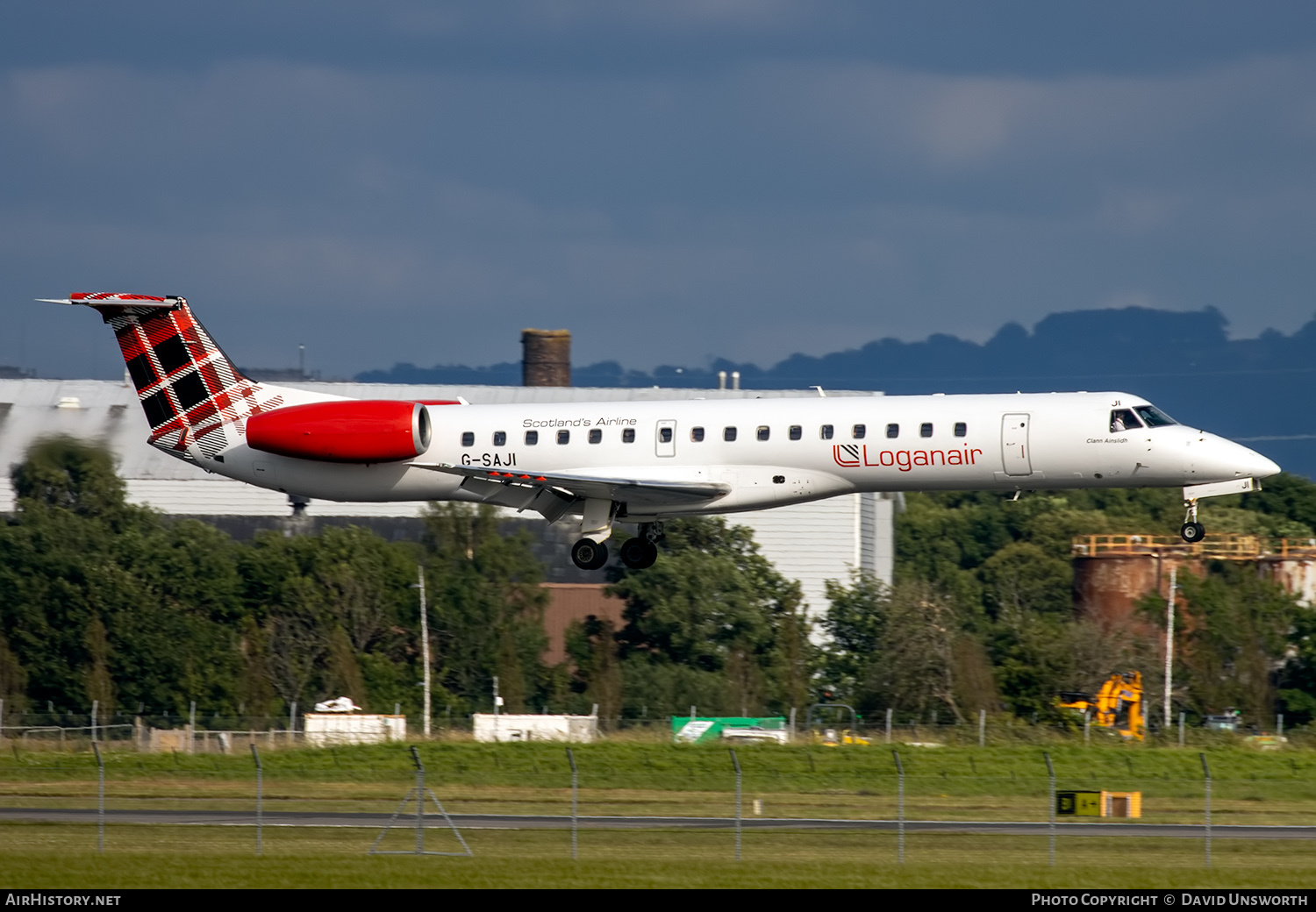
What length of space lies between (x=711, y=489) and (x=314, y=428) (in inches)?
335

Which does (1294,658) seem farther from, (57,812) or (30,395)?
(30,395)

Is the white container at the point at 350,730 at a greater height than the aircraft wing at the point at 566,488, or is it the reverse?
the aircraft wing at the point at 566,488

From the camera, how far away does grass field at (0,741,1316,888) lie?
83.6 feet

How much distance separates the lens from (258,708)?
61.2 metres

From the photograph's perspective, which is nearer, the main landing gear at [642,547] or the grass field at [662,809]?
the grass field at [662,809]

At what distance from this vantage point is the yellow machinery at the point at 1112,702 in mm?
56000

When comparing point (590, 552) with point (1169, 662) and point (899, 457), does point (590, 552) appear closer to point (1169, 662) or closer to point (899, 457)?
point (899, 457)

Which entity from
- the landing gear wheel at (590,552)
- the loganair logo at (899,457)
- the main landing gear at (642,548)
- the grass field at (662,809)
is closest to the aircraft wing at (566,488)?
the landing gear wheel at (590,552)

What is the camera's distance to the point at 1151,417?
33875 mm

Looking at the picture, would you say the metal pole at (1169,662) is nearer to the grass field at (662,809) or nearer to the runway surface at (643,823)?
the grass field at (662,809)

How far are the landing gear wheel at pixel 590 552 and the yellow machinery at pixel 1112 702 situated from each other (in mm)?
23879

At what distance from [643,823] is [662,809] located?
345 centimetres

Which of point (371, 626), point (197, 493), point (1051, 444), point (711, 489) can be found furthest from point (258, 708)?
point (1051, 444)

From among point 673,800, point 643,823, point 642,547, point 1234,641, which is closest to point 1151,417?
point 642,547
